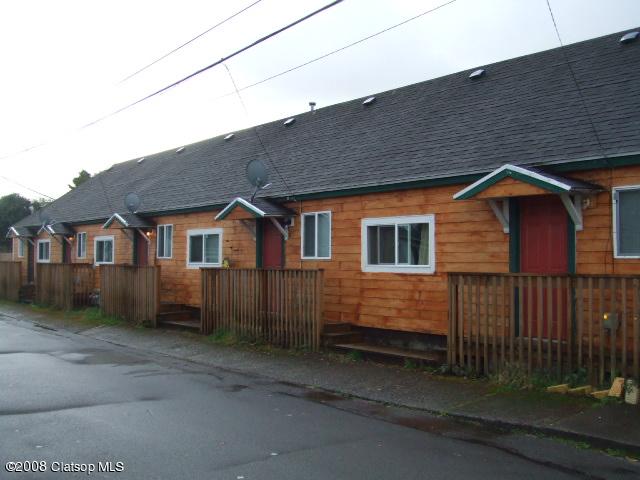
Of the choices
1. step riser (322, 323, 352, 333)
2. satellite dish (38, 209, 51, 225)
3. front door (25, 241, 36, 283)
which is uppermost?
satellite dish (38, 209, 51, 225)

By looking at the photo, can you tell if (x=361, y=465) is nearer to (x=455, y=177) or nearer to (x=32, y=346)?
(x=455, y=177)

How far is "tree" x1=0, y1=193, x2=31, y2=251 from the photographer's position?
168 ft

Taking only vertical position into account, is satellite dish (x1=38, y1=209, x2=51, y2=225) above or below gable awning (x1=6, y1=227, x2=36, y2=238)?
above

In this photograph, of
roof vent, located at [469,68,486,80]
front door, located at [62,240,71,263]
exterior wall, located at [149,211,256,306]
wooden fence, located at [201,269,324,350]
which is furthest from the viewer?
front door, located at [62,240,71,263]

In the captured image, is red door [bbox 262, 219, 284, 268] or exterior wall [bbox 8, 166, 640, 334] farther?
red door [bbox 262, 219, 284, 268]

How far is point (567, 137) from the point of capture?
995 centimetres

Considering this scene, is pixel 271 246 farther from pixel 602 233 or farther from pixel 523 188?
pixel 602 233

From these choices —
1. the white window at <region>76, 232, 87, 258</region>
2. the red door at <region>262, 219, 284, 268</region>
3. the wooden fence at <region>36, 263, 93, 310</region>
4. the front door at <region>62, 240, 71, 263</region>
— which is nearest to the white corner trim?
the red door at <region>262, 219, 284, 268</region>

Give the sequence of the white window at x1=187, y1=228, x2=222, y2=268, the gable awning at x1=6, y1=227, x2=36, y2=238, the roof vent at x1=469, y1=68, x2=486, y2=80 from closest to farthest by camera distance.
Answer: the roof vent at x1=469, y1=68, x2=486, y2=80
the white window at x1=187, y1=228, x2=222, y2=268
the gable awning at x1=6, y1=227, x2=36, y2=238

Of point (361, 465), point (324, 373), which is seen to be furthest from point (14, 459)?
point (324, 373)

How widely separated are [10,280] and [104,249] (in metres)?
6.63

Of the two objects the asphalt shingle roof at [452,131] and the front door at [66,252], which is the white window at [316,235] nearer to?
the asphalt shingle roof at [452,131]

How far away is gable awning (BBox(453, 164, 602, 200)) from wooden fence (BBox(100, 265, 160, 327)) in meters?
9.63

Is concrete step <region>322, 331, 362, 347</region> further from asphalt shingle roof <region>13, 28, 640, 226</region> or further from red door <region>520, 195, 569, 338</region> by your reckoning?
red door <region>520, 195, 569, 338</region>
